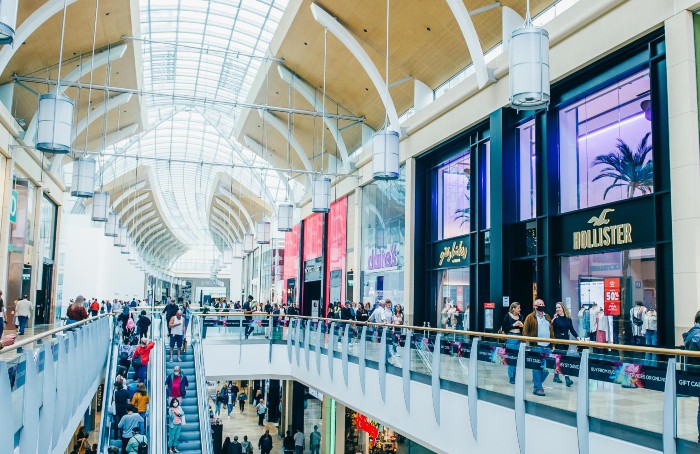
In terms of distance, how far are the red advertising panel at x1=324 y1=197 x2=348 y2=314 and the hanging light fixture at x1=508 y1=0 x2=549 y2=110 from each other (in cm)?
1901

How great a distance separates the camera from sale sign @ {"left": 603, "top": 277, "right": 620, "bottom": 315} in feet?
39.4

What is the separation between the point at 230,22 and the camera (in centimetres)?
2609

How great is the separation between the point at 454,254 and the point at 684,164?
902 centimetres

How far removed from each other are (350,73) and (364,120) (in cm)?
300

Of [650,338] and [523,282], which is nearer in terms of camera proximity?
[650,338]

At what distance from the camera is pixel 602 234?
12.5m

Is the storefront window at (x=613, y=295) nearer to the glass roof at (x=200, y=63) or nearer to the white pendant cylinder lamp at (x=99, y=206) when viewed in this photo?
the glass roof at (x=200, y=63)

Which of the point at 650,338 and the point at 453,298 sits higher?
the point at 453,298

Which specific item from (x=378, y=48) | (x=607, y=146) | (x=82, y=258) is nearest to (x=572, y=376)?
(x=607, y=146)

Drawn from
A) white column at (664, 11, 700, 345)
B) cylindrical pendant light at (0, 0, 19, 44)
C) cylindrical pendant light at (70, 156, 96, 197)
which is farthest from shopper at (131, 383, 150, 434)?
white column at (664, 11, 700, 345)

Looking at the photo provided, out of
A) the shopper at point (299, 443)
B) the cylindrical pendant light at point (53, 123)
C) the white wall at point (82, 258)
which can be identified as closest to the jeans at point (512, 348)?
the cylindrical pendant light at point (53, 123)

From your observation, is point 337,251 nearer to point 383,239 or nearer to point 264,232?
point 264,232

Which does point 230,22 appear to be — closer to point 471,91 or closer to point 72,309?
point 471,91

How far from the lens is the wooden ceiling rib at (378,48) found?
17391mm
